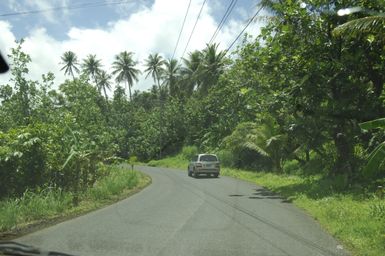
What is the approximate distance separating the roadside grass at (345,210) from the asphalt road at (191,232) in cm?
37

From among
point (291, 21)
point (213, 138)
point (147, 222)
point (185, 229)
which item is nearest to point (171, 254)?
point (185, 229)

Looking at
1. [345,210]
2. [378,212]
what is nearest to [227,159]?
[345,210]

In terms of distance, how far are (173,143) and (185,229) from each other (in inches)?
2242

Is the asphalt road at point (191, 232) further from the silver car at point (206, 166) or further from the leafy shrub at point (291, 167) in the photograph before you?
the silver car at point (206, 166)

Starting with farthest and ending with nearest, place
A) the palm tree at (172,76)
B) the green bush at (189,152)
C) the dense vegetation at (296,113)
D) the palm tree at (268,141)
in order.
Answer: the palm tree at (172,76) < the green bush at (189,152) < the palm tree at (268,141) < the dense vegetation at (296,113)

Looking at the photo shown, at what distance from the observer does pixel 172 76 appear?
7475 cm

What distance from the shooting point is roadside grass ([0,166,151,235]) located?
1331cm

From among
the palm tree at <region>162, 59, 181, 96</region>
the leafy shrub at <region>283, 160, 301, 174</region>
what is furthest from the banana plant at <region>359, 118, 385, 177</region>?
the palm tree at <region>162, 59, 181, 96</region>

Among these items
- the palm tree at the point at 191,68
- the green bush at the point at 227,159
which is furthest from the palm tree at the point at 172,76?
the green bush at the point at 227,159

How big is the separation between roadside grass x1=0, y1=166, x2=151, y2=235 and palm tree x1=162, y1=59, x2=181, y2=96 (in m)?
51.4

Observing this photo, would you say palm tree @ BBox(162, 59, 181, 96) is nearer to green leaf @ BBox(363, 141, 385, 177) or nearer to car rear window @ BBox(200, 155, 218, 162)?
car rear window @ BBox(200, 155, 218, 162)

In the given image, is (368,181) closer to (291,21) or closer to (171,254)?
(291,21)

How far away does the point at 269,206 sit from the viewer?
1703 centimetres

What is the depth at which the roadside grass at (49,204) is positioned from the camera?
13.3m
